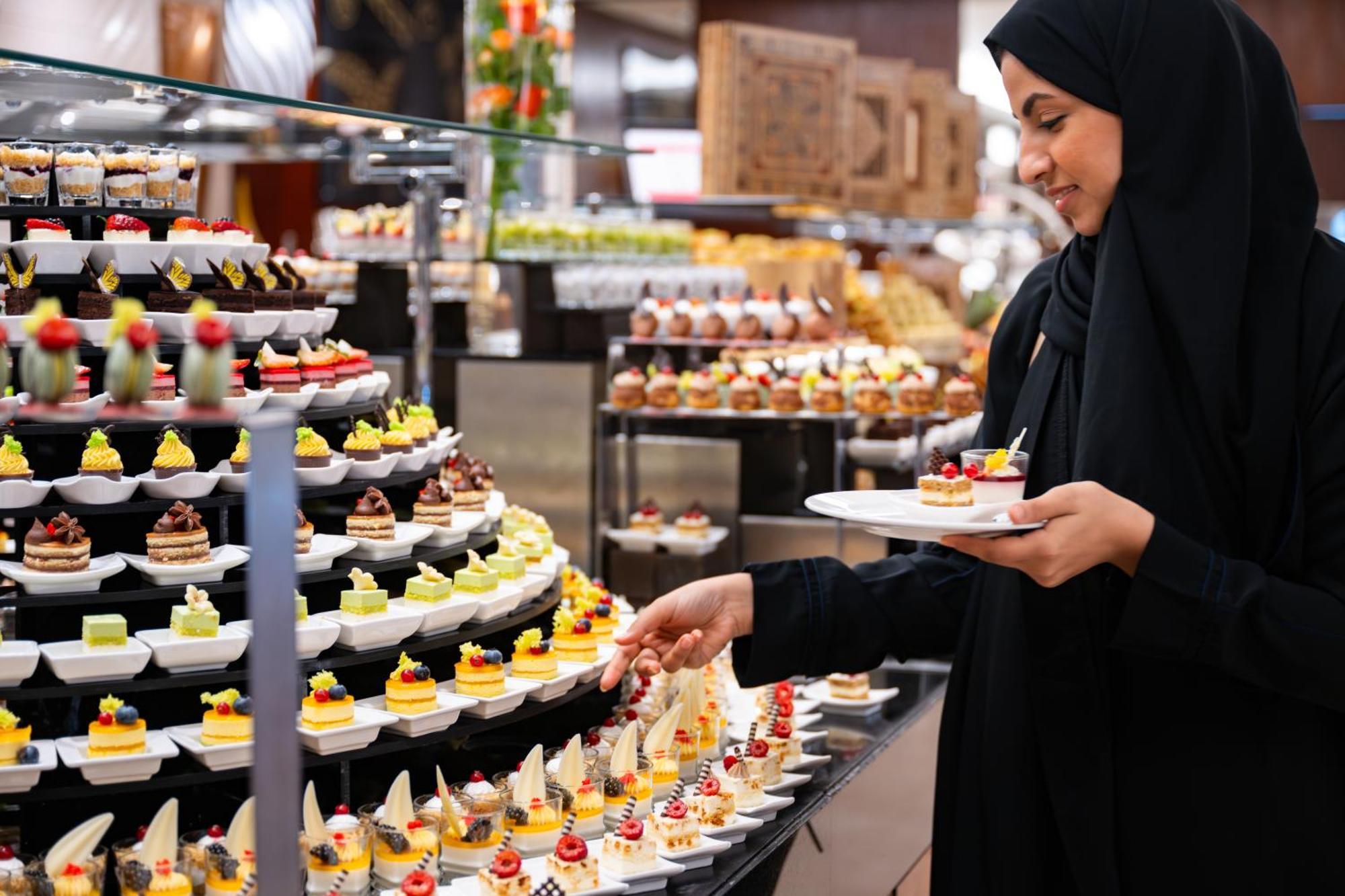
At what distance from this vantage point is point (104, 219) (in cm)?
298

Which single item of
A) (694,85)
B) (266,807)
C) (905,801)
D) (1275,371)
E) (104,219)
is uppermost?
(694,85)

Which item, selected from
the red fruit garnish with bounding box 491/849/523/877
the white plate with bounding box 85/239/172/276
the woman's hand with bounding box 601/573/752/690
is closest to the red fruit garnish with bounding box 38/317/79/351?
the woman's hand with bounding box 601/573/752/690

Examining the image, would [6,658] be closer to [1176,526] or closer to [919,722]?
[1176,526]

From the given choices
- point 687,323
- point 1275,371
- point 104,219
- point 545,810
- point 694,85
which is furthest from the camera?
point 694,85

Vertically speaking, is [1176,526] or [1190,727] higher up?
[1176,526]

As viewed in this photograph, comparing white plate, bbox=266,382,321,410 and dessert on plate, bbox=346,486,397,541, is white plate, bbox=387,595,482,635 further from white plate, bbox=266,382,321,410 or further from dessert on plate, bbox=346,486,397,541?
white plate, bbox=266,382,321,410

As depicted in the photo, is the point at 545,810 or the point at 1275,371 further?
the point at 545,810

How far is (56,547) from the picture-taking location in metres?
2.45

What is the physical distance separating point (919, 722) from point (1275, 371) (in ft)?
7.31

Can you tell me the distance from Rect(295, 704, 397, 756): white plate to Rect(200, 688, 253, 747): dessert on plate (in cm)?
10

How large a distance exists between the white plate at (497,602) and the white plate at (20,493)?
0.84 meters

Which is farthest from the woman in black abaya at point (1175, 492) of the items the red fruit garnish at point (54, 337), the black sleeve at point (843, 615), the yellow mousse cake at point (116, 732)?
the yellow mousse cake at point (116, 732)

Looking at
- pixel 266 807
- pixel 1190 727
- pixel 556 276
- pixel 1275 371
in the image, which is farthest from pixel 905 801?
pixel 556 276

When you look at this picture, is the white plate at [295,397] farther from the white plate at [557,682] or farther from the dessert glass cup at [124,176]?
the white plate at [557,682]
